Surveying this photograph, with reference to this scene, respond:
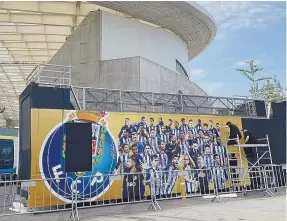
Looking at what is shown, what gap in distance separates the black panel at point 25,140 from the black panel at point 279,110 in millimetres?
10605

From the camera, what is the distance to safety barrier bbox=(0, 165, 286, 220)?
8758 millimetres

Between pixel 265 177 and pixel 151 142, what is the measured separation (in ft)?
13.5

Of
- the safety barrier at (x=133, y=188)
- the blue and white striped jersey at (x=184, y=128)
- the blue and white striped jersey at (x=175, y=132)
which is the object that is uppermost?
the blue and white striped jersey at (x=184, y=128)

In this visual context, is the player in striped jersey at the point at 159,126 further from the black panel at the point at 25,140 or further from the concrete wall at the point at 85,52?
the concrete wall at the point at 85,52

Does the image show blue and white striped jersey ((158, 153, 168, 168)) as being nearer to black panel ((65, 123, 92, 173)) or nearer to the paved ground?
the paved ground

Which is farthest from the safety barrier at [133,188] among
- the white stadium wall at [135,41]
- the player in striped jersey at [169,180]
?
the white stadium wall at [135,41]

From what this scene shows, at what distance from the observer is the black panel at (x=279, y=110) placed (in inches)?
561

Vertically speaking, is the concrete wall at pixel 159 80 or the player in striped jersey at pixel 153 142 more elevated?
the concrete wall at pixel 159 80

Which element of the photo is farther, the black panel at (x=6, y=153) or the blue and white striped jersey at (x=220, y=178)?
the black panel at (x=6, y=153)

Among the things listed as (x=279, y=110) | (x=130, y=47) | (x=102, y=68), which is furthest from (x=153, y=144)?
(x=130, y=47)

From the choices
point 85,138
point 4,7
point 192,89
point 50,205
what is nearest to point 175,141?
point 85,138

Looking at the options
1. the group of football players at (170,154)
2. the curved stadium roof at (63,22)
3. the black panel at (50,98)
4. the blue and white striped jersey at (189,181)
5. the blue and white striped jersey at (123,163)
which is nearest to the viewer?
the black panel at (50,98)

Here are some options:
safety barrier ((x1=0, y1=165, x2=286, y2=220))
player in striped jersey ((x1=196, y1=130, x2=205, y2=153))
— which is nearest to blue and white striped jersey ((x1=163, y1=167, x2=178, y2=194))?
safety barrier ((x1=0, y1=165, x2=286, y2=220))

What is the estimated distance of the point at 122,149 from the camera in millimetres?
10602
